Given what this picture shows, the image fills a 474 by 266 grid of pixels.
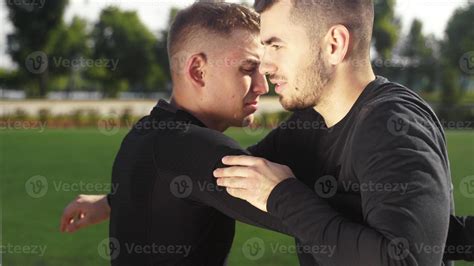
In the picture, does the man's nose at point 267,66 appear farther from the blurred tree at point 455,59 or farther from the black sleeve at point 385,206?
the blurred tree at point 455,59

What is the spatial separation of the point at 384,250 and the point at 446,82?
42019 millimetres

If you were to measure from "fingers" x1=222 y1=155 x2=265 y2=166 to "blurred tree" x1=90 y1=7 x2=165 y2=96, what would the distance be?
4740cm

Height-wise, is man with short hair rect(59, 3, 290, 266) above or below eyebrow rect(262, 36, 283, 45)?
below

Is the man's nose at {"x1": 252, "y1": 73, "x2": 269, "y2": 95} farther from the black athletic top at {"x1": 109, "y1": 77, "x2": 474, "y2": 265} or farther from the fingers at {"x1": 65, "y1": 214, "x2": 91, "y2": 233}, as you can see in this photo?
the fingers at {"x1": 65, "y1": 214, "x2": 91, "y2": 233}

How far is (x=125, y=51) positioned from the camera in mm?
54094

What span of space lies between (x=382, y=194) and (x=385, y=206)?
0.14ft

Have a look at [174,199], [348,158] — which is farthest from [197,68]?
[348,158]

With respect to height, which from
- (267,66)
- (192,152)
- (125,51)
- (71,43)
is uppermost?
(267,66)

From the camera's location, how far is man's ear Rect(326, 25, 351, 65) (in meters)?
2.28

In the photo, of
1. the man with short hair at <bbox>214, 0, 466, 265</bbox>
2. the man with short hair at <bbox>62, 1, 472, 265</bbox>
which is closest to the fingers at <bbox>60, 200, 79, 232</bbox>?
the man with short hair at <bbox>62, 1, 472, 265</bbox>

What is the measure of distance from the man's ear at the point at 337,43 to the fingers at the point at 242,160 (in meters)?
0.49

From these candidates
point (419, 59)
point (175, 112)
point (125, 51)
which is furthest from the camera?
point (125, 51)

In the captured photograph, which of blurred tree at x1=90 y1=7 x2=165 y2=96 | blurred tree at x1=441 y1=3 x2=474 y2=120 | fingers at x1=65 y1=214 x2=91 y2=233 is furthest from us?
blurred tree at x1=90 y1=7 x2=165 y2=96

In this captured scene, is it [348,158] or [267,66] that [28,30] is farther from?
[348,158]
